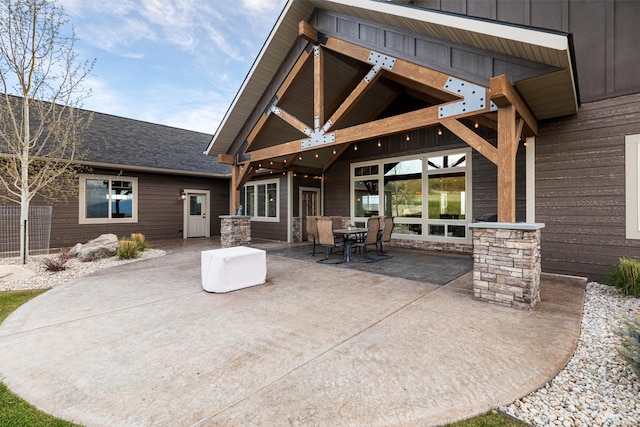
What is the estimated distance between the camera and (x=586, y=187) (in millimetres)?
5004

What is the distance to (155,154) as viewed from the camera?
36.0 feet

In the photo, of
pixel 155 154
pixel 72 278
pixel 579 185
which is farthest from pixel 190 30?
pixel 579 185

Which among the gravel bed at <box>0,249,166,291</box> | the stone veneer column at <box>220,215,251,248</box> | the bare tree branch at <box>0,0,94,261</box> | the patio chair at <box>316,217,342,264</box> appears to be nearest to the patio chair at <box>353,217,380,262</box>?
the patio chair at <box>316,217,342,264</box>

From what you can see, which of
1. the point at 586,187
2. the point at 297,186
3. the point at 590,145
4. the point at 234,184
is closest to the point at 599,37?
the point at 590,145

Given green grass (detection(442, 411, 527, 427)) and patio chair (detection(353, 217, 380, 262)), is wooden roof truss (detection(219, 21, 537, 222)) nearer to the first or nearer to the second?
patio chair (detection(353, 217, 380, 262))

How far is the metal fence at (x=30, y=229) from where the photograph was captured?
807 centimetres

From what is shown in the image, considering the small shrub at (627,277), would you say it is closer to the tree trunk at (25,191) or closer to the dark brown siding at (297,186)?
the dark brown siding at (297,186)

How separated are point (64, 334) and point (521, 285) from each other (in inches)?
207

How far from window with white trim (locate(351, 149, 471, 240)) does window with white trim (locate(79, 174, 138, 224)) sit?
8.25m

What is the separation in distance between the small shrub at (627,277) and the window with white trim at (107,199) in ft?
43.0

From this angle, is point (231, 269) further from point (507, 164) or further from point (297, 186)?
point (297, 186)

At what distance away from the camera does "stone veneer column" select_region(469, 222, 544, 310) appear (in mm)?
3562

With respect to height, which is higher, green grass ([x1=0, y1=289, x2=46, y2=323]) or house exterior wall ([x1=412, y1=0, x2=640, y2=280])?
house exterior wall ([x1=412, y1=0, x2=640, y2=280])

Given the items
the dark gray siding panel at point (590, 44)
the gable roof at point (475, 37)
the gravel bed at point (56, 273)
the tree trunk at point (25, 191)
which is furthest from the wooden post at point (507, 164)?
the tree trunk at point (25, 191)
